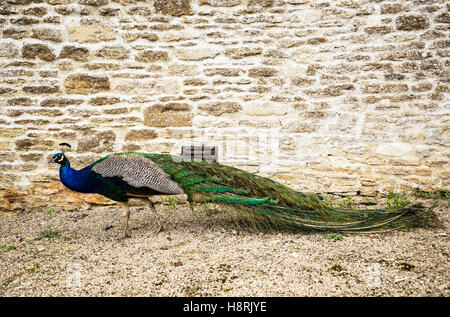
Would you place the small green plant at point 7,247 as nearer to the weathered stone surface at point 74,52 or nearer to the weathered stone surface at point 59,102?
the weathered stone surface at point 59,102

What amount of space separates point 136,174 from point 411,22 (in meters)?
3.78

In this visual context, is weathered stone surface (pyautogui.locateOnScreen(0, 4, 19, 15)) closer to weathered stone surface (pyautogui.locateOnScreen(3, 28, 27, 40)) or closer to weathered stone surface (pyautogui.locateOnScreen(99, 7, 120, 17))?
weathered stone surface (pyautogui.locateOnScreen(3, 28, 27, 40))

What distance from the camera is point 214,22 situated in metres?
4.11

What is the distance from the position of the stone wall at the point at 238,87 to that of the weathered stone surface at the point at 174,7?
0.04 feet

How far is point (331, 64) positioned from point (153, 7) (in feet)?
7.86

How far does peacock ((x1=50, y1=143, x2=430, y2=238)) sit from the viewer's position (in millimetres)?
3096

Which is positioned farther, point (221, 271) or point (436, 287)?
point (221, 271)

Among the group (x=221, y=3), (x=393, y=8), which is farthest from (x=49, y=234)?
(x=393, y=8)

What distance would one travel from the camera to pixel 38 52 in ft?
13.4

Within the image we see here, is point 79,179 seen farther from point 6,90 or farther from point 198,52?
point 198,52

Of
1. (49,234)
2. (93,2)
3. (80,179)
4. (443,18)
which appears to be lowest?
(49,234)

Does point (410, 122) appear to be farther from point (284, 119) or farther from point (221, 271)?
point (221, 271)

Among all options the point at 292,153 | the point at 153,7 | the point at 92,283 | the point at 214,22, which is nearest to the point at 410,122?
the point at 292,153

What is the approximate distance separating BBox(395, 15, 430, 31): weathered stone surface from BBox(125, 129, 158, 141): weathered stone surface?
3407 mm
